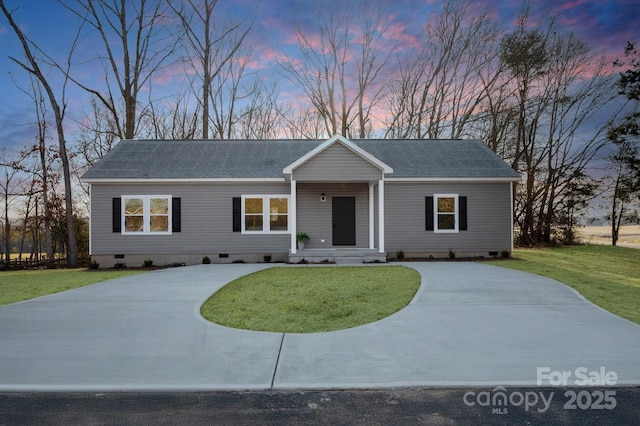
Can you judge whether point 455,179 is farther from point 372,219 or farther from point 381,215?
point 372,219

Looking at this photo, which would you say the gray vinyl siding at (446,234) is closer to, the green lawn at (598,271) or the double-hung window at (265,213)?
the green lawn at (598,271)

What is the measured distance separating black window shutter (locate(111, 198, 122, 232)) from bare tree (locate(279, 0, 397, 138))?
15.4 meters

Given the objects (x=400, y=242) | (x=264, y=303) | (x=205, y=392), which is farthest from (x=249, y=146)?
(x=205, y=392)

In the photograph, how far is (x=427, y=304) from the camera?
25.6 feet

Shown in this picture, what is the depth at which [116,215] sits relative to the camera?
→ 624 inches

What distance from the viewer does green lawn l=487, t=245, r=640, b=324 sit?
8.47 metres

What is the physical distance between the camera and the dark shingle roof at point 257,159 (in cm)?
1614

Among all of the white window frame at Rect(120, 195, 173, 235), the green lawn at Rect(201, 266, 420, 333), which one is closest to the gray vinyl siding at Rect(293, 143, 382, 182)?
the green lawn at Rect(201, 266, 420, 333)

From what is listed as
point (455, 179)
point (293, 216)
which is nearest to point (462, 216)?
point (455, 179)

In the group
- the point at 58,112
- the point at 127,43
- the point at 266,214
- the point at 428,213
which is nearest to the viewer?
the point at 266,214

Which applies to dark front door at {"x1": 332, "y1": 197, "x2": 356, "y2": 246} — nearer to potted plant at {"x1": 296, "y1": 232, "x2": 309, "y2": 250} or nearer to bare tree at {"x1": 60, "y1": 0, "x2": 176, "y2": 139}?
potted plant at {"x1": 296, "y1": 232, "x2": 309, "y2": 250}

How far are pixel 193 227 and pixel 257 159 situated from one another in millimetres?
3903

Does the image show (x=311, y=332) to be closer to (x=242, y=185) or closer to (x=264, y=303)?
(x=264, y=303)

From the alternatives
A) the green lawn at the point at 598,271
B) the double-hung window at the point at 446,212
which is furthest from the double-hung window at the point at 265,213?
the green lawn at the point at 598,271
